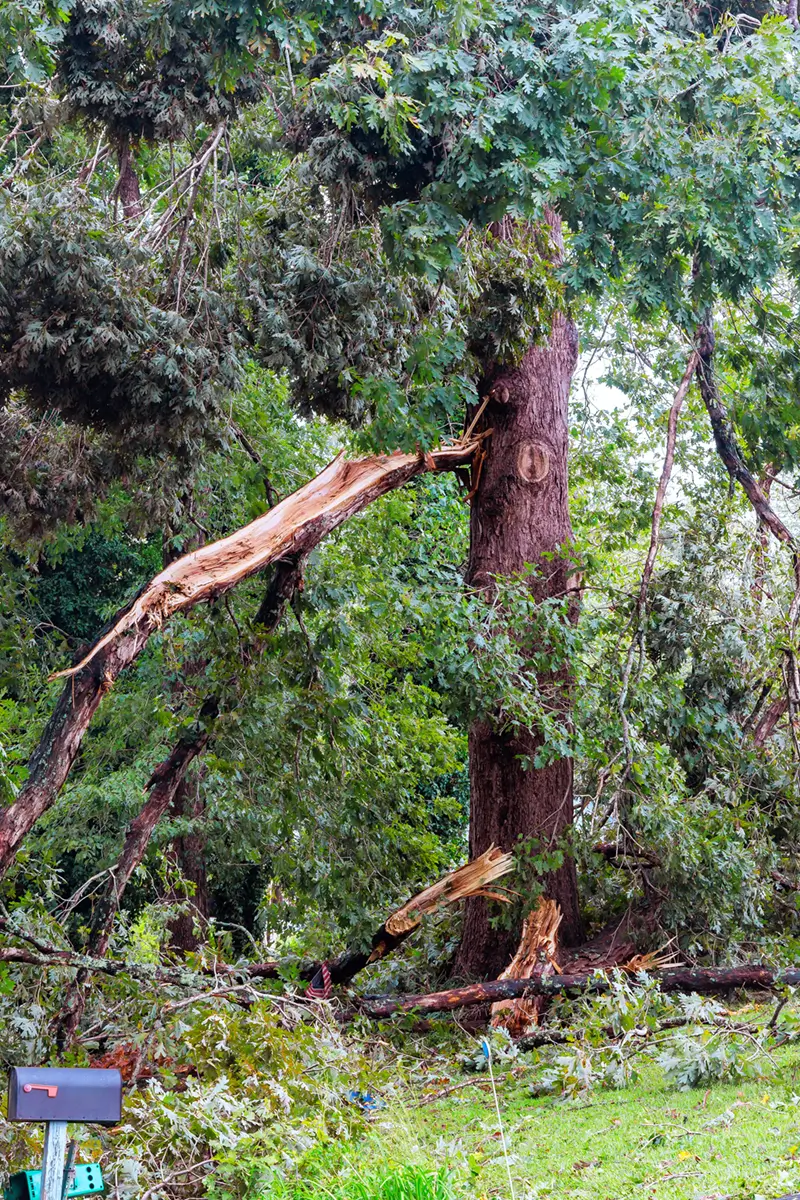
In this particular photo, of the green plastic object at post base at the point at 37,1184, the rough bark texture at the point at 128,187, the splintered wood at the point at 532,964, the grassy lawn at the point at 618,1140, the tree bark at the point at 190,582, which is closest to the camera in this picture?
the green plastic object at post base at the point at 37,1184

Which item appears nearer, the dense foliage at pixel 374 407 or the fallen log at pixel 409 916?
the dense foliage at pixel 374 407

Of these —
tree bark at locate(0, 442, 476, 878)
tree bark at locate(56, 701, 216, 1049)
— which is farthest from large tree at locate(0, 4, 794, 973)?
tree bark at locate(56, 701, 216, 1049)

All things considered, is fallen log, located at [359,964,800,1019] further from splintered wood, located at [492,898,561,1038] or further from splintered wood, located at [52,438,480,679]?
splintered wood, located at [52,438,480,679]

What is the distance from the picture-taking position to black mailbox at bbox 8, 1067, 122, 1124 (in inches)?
116

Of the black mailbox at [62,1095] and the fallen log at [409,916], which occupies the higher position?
the black mailbox at [62,1095]

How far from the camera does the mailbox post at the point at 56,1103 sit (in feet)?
9.72

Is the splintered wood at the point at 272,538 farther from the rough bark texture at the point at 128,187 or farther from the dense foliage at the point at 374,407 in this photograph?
the rough bark texture at the point at 128,187

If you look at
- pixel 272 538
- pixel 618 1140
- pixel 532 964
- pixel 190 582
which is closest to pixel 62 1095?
pixel 618 1140

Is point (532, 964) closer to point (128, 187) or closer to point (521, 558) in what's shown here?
point (521, 558)

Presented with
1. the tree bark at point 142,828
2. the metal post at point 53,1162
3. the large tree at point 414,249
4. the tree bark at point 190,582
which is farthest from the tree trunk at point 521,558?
the metal post at point 53,1162

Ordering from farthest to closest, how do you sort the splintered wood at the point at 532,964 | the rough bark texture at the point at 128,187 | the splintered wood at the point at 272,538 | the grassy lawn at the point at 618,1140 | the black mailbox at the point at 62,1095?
the rough bark texture at the point at 128,187
the splintered wood at the point at 532,964
the splintered wood at the point at 272,538
the grassy lawn at the point at 618,1140
the black mailbox at the point at 62,1095

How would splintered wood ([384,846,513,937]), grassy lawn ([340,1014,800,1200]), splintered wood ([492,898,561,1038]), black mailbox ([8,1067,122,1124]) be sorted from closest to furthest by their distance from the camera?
black mailbox ([8,1067,122,1124]), grassy lawn ([340,1014,800,1200]), splintered wood ([492,898,561,1038]), splintered wood ([384,846,513,937])

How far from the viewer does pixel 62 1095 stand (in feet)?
9.90

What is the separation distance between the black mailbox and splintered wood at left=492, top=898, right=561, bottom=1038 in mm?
4345
